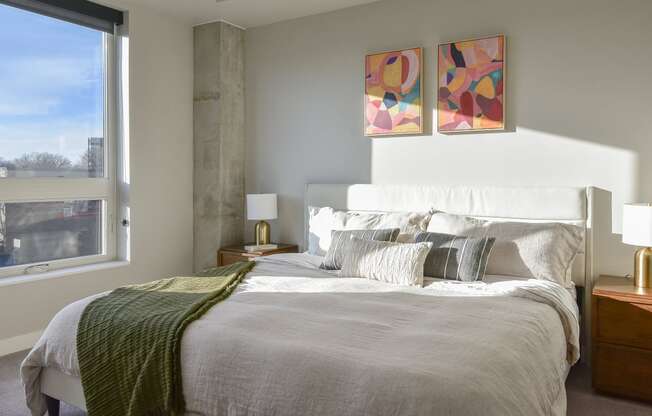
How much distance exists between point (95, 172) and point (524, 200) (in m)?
3.27

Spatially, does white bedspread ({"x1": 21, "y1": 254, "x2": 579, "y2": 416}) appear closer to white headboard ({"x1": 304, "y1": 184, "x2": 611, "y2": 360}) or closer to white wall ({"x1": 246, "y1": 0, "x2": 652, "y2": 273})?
white headboard ({"x1": 304, "y1": 184, "x2": 611, "y2": 360})

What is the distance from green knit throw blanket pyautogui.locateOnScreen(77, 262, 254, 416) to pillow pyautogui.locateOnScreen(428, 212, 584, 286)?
1.68 meters

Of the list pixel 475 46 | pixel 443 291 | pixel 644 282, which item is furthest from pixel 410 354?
pixel 475 46

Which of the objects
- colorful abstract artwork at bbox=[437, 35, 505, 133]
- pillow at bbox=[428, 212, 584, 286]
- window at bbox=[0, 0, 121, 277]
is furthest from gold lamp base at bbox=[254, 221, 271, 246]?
pillow at bbox=[428, 212, 584, 286]

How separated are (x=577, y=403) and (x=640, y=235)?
0.98 m

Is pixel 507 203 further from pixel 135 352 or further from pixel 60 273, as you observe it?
pixel 60 273

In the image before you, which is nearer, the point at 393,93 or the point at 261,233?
the point at 393,93

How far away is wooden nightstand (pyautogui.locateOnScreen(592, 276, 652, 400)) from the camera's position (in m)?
2.79

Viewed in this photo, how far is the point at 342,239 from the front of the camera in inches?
133

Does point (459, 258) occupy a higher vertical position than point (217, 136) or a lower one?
lower

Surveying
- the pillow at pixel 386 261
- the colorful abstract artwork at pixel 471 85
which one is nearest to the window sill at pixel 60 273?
the pillow at pixel 386 261

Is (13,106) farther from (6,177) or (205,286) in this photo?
(205,286)

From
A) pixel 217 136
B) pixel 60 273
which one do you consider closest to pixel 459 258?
pixel 217 136

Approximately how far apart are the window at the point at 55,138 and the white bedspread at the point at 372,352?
64.0 inches
